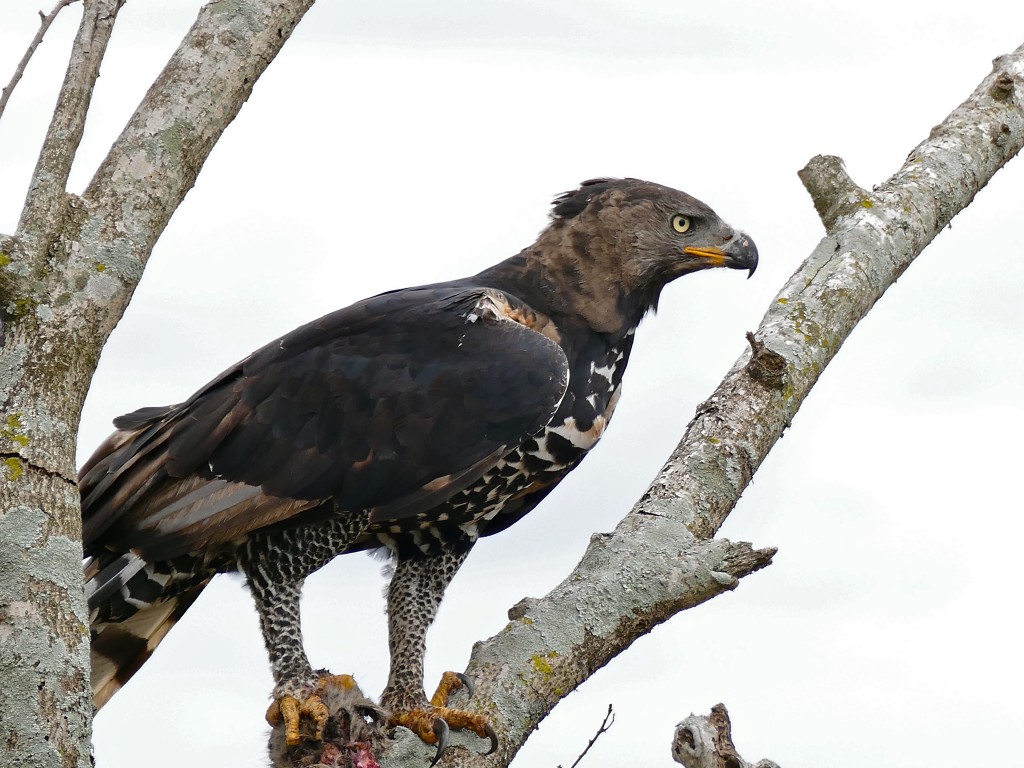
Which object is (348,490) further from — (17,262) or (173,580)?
(17,262)

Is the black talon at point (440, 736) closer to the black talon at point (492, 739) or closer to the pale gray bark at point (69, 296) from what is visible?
the black talon at point (492, 739)

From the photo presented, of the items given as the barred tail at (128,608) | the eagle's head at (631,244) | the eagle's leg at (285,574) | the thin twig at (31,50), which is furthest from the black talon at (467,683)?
the thin twig at (31,50)

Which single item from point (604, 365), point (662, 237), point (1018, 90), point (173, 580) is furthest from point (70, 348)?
point (1018, 90)

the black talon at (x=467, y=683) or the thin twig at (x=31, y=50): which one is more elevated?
the thin twig at (x=31, y=50)

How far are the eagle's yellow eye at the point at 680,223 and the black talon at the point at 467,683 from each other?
2099 millimetres

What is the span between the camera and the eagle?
490 centimetres

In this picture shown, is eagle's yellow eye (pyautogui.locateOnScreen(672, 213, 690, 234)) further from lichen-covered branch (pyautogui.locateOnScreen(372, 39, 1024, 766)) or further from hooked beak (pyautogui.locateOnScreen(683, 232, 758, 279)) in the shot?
lichen-covered branch (pyautogui.locateOnScreen(372, 39, 1024, 766))

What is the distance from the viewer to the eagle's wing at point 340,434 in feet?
16.1

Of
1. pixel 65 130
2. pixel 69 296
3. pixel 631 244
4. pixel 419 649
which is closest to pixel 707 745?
pixel 419 649

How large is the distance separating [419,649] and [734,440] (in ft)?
5.29

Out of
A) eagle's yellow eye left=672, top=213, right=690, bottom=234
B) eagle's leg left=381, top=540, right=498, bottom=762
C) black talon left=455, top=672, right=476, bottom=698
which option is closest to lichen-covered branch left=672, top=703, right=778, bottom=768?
eagle's leg left=381, top=540, right=498, bottom=762

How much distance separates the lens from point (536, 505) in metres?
5.66

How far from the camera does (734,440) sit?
5691mm

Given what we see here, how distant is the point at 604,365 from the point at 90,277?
2382mm
